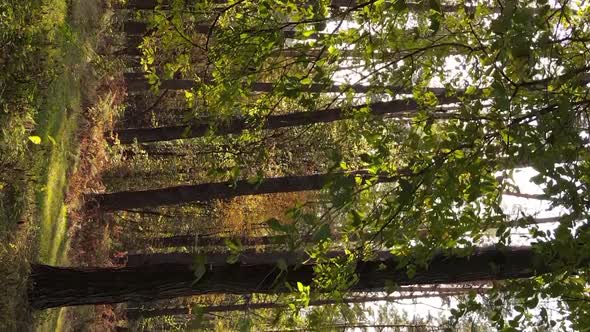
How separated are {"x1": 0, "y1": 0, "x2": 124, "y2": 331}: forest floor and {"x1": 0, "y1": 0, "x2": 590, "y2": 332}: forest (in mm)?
33

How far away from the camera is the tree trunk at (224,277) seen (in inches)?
216

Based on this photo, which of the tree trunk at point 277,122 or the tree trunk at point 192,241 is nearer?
the tree trunk at point 277,122

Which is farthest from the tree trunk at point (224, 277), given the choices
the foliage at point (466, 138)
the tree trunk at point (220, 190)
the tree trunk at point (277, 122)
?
the tree trunk at point (277, 122)

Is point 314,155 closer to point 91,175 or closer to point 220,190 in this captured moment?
point 220,190

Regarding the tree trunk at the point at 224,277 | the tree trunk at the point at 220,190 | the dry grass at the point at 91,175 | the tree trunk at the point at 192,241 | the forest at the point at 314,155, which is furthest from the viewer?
the tree trunk at the point at 192,241

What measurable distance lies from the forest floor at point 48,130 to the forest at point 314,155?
0.03m

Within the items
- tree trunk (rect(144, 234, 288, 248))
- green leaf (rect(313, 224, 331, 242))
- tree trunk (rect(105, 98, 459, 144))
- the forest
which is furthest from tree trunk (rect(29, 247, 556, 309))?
tree trunk (rect(144, 234, 288, 248))

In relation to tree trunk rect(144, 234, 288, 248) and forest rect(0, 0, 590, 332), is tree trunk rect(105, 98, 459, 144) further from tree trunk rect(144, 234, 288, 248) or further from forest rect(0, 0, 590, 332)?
tree trunk rect(144, 234, 288, 248)

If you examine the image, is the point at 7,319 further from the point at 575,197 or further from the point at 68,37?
the point at 575,197

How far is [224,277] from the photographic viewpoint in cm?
596

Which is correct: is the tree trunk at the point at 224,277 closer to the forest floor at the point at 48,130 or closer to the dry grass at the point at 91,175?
the forest floor at the point at 48,130

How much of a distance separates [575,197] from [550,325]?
1.12m

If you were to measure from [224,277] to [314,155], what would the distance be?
8.33 metres

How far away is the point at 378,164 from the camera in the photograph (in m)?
4.11
